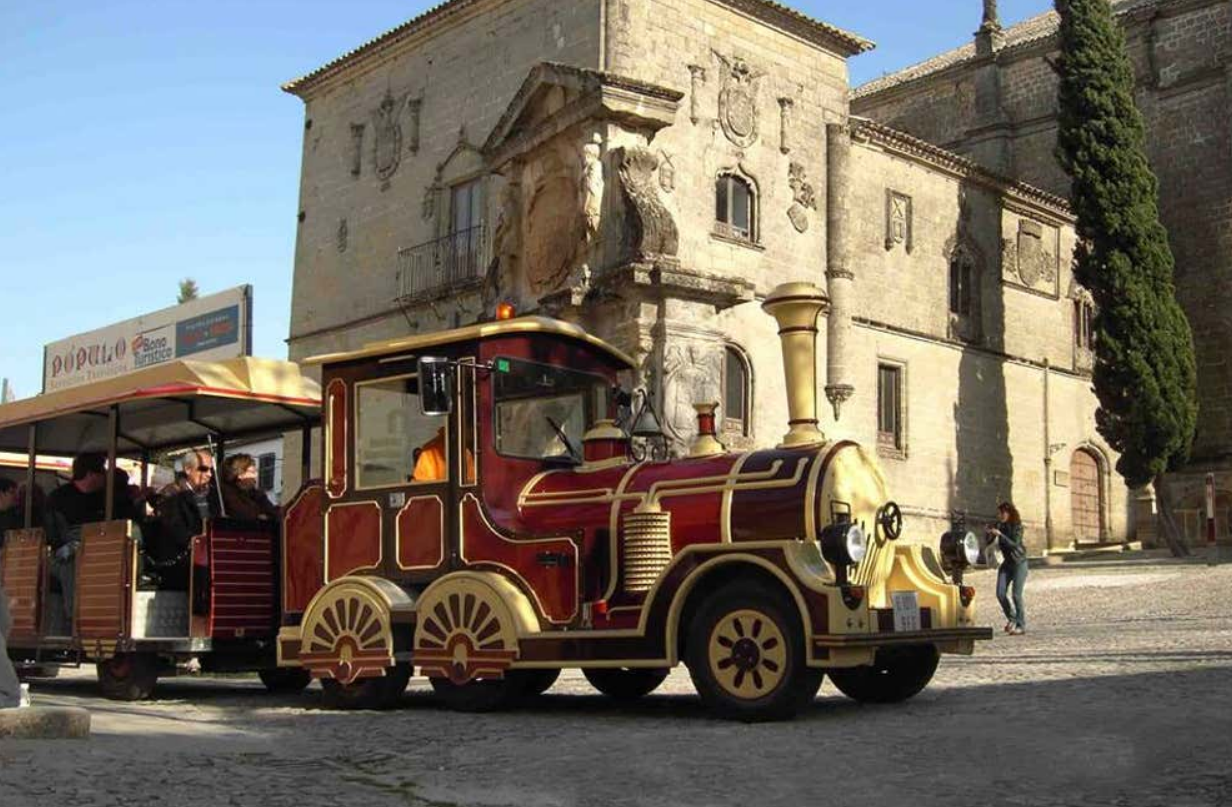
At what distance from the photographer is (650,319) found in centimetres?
2295

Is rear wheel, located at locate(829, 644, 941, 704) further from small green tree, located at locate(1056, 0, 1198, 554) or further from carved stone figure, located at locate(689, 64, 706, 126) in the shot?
small green tree, located at locate(1056, 0, 1198, 554)

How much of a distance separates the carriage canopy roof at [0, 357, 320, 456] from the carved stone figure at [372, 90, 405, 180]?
16.7 meters

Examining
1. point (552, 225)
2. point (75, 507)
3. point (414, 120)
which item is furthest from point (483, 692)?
point (414, 120)

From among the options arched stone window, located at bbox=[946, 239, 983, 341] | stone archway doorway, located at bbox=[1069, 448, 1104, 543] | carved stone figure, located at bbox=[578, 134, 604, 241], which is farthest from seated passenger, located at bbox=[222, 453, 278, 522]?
stone archway doorway, located at bbox=[1069, 448, 1104, 543]

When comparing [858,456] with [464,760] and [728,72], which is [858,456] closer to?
[464,760]

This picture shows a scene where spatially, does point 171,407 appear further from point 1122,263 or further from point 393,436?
point 1122,263

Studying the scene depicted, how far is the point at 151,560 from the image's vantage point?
12.0 meters

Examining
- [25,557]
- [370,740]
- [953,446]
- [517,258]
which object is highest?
[517,258]

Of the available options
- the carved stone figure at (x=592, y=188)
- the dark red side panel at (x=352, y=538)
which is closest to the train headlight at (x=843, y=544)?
the dark red side panel at (x=352, y=538)

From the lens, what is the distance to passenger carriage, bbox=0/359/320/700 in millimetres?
11562

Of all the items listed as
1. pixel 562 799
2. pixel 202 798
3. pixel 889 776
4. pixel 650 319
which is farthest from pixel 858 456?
pixel 650 319

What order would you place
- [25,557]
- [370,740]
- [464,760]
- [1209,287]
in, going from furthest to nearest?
[1209,287] → [25,557] → [370,740] → [464,760]

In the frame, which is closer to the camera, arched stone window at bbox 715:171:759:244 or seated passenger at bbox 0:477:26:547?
seated passenger at bbox 0:477:26:547

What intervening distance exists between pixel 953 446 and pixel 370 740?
892 inches
